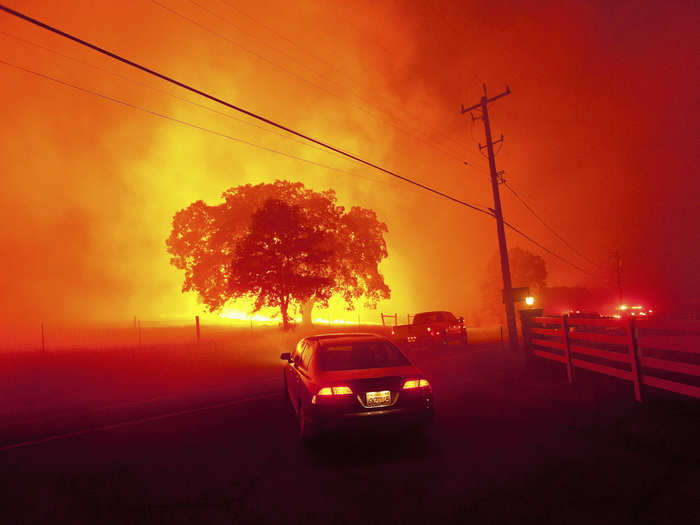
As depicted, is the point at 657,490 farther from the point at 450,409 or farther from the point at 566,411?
the point at 450,409

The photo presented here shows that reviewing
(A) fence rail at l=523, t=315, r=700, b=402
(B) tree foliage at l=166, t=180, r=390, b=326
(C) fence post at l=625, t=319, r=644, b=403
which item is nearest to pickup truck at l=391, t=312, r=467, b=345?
(B) tree foliage at l=166, t=180, r=390, b=326

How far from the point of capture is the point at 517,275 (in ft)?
208

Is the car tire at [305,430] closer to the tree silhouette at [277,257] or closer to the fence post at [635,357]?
the fence post at [635,357]

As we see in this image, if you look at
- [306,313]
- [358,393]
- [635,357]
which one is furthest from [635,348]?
[306,313]

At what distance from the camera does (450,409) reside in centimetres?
768

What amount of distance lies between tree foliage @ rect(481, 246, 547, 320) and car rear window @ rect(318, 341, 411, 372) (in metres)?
60.0

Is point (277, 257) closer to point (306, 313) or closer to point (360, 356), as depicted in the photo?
point (306, 313)

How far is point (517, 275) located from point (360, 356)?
206 feet

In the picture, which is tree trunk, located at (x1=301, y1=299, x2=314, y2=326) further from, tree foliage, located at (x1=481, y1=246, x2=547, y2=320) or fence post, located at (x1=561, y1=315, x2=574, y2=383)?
tree foliage, located at (x1=481, y1=246, x2=547, y2=320)

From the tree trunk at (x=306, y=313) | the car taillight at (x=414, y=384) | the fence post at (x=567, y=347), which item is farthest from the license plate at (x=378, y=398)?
the tree trunk at (x=306, y=313)

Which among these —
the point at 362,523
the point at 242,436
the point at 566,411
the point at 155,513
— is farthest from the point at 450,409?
the point at 155,513

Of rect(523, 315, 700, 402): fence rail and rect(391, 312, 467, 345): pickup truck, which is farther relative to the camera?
rect(391, 312, 467, 345): pickup truck

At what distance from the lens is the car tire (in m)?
5.40

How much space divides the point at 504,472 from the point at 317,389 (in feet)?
7.87
